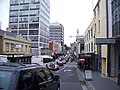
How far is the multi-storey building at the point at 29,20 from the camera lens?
112750 millimetres

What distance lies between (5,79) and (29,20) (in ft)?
362

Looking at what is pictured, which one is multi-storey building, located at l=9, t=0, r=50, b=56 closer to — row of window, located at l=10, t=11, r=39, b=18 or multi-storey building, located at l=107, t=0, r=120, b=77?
row of window, located at l=10, t=11, r=39, b=18

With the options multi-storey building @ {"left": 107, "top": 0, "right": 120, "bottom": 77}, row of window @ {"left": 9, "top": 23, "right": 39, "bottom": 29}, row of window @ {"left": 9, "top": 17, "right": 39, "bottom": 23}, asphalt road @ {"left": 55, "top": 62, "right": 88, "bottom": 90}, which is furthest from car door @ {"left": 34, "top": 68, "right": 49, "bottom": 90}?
row of window @ {"left": 9, "top": 17, "right": 39, "bottom": 23}

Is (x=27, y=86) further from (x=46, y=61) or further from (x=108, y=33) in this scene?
(x=46, y=61)

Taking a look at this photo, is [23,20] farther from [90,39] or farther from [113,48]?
[113,48]

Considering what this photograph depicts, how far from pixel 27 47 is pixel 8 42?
16038 millimetres

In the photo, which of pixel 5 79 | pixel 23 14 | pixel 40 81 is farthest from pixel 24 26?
pixel 5 79

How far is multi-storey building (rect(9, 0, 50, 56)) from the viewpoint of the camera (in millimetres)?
112750

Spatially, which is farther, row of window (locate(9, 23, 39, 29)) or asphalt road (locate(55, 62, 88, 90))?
row of window (locate(9, 23, 39, 29))

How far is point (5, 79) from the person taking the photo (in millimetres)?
6250

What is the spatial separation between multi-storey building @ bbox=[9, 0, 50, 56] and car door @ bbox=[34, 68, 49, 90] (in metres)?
102

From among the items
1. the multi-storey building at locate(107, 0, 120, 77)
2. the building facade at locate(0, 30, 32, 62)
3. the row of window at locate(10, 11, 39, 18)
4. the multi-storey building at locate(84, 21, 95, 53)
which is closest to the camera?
the multi-storey building at locate(107, 0, 120, 77)

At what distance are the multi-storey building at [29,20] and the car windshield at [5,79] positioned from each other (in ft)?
340

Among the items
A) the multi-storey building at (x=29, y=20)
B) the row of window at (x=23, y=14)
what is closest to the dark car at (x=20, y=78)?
the multi-storey building at (x=29, y=20)
